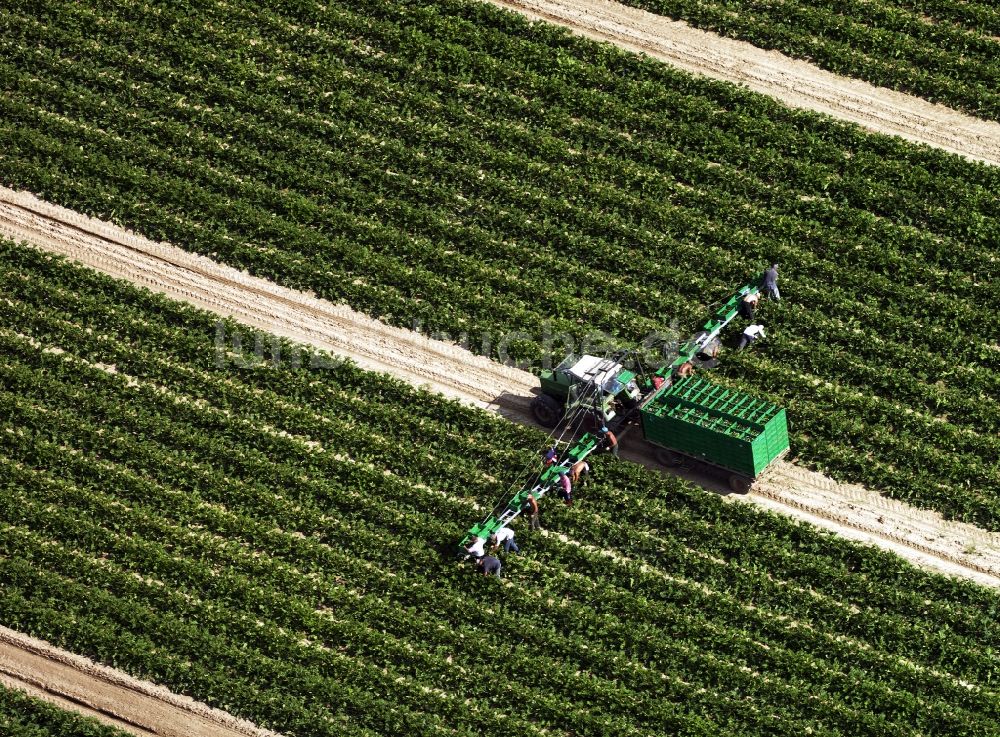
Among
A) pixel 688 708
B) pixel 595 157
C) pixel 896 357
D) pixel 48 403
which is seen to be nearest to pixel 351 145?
pixel 595 157

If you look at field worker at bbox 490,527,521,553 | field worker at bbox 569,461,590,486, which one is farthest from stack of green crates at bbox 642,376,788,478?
field worker at bbox 490,527,521,553

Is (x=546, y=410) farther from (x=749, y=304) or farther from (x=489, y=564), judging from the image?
(x=749, y=304)

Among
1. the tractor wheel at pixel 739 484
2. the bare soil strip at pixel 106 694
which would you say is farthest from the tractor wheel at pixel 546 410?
the bare soil strip at pixel 106 694

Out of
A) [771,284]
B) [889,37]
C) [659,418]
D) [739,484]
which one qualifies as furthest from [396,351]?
[889,37]

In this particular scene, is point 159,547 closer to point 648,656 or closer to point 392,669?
point 392,669

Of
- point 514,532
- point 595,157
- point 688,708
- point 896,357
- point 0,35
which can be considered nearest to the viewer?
point 688,708

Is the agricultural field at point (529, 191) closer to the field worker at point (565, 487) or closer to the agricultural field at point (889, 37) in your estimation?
the agricultural field at point (889, 37)
